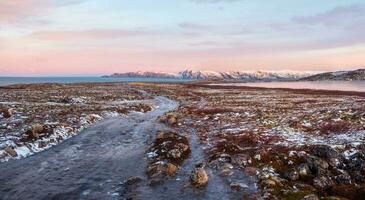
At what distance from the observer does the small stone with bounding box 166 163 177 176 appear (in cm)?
2405

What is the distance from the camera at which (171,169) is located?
24375mm

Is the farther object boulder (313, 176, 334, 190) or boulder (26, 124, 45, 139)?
boulder (26, 124, 45, 139)

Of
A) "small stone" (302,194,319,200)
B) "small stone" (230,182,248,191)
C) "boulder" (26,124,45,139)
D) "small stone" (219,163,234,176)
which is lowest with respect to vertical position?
"small stone" (230,182,248,191)

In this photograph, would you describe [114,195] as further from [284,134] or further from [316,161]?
[284,134]

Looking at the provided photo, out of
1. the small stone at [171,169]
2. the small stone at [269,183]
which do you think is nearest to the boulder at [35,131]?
the small stone at [171,169]

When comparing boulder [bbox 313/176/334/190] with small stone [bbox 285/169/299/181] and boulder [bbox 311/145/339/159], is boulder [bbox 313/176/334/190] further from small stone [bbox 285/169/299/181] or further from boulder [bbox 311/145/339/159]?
boulder [bbox 311/145/339/159]

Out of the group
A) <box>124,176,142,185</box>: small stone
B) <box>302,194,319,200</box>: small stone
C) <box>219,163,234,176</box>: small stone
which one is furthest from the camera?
<box>219,163,234,176</box>: small stone

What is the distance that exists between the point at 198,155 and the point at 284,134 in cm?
874

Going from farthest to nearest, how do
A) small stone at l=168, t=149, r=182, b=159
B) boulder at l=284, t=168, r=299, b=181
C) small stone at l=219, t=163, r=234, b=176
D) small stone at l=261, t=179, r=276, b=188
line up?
small stone at l=168, t=149, r=182, b=159 → small stone at l=219, t=163, r=234, b=176 → boulder at l=284, t=168, r=299, b=181 → small stone at l=261, t=179, r=276, b=188

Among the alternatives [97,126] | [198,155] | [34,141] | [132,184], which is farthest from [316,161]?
[97,126]

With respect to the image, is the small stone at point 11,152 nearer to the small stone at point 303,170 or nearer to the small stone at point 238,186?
the small stone at point 238,186

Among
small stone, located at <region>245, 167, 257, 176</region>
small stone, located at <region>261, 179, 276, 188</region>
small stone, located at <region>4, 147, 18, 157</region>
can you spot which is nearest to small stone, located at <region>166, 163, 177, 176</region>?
small stone, located at <region>245, 167, 257, 176</region>

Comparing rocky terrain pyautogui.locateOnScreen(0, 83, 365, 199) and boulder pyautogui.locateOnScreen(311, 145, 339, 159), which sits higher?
boulder pyautogui.locateOnScreen(311, 145, 339, 159)

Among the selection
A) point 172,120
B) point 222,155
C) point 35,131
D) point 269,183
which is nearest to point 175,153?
point 222,155
